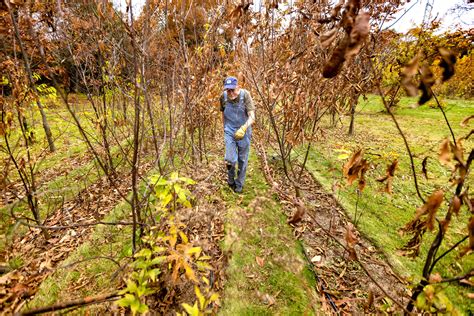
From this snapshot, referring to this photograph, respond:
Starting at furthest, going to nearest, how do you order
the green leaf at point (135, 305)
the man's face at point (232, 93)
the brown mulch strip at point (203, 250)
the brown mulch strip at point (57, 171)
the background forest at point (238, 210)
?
the brown mulch strip at point (57, 171) → the man's face at point (232, 93) → the brown mulch strip at point (203, 250) → the green leaf at point (135, 305) → the background forest at point (238, 210)

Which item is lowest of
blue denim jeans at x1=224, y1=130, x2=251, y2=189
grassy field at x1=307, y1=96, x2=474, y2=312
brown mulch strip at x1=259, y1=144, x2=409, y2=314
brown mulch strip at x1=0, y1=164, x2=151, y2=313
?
brown mulch strip at x1=0, y1=164, x2=151, y2=313

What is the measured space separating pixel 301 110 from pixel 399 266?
7.07 feet

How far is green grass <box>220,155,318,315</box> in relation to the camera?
2.24 metres

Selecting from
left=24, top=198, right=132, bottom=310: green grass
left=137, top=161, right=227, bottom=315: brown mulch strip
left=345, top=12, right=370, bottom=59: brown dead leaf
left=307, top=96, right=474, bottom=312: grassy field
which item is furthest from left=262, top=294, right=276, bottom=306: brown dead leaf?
left=345, top=12, right=370, bottom=59: brown dead leaf

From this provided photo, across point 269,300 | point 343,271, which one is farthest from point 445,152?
point 343,271

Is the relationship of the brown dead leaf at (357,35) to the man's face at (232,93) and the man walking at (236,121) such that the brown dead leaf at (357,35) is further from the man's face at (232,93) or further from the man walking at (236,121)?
the man's face at (232,93)

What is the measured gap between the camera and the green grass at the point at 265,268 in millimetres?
2242

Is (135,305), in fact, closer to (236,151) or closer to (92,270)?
(92,270)

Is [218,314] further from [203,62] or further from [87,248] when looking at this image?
Result: [203,62]

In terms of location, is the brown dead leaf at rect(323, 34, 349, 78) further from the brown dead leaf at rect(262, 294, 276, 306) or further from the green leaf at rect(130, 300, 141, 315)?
the brown dead leaf at rect(262, 294, 276, 306)

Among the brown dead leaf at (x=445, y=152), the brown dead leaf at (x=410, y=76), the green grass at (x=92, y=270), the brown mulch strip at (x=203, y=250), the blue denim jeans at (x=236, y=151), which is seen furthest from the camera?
the blue denim jeans at (x=236, y=151)

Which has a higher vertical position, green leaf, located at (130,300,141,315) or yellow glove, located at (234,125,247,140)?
yellow glove, located at (234,125,247,140)

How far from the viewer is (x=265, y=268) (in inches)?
105

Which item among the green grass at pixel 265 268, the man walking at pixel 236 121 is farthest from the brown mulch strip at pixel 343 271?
the man walking at pixel 236 121
